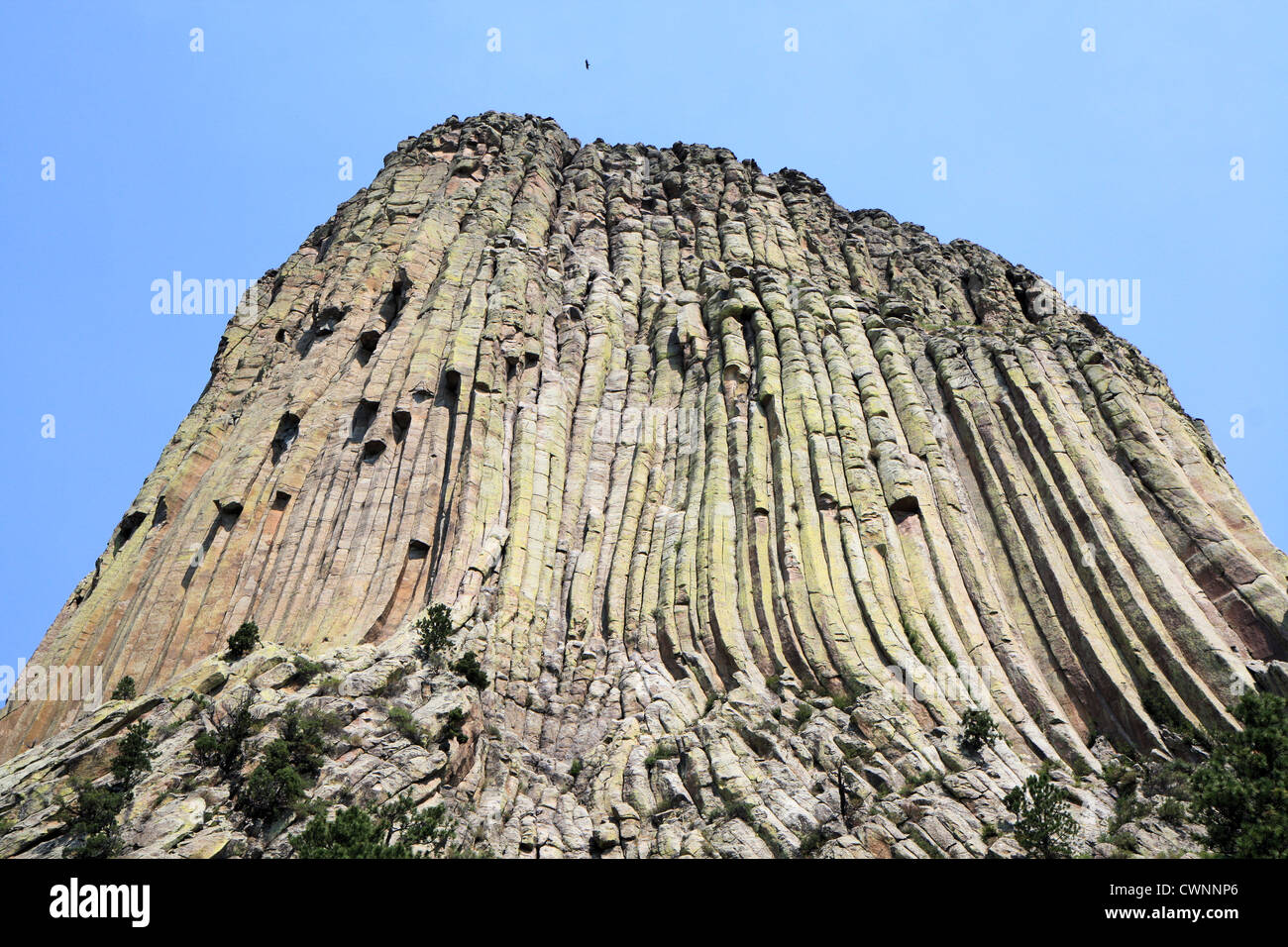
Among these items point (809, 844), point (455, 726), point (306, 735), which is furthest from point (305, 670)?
point (809, 844)

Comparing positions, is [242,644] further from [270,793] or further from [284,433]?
[284,433]

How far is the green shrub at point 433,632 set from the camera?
122 ft

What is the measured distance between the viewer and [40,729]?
1620 inches

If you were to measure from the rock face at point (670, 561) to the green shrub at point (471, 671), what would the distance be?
129 cm

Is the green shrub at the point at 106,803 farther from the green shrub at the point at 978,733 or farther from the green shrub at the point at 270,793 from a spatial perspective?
the green shrub at the point at 978,733

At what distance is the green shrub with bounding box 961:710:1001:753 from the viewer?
34.3m

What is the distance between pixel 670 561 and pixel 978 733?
14816 mm

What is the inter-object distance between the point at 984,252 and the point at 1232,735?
56465 mm

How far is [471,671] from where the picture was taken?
37312 mm

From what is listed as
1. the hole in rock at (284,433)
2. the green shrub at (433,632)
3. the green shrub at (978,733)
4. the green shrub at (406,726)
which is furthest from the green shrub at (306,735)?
the hole in rock at (284,433)

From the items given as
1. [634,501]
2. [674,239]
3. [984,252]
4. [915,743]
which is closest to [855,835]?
[915,743]

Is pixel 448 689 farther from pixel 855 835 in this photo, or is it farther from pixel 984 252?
pixel 984 252
